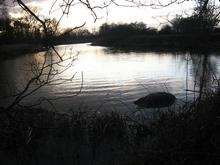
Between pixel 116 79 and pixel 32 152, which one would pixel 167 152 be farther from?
pixel 116 79

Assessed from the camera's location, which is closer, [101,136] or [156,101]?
[101,136]

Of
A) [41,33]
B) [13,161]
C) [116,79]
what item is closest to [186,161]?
[41,33]

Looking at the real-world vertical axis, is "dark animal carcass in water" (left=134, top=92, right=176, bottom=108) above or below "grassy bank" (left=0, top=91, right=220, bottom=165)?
below

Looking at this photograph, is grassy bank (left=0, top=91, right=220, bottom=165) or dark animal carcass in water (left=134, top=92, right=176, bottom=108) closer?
grassy bank (left=0, top=91, right=220, bottom=165)

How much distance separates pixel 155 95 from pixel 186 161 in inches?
483

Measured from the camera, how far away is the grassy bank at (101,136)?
5191 millimetres

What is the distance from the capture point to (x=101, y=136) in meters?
10.3

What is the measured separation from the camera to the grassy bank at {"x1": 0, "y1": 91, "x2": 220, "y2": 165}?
519 centimetres

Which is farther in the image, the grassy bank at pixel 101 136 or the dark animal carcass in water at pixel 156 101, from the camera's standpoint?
the dark animal carcass in water at pixel 156 101

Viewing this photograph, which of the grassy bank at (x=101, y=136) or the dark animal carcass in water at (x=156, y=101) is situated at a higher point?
the grassy bank at (x=101, y=136)

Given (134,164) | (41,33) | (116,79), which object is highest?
(41,33)

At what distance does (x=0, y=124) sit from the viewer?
7.65 m

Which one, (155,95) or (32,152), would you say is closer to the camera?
(32,152)

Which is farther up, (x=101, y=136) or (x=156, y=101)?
(x=101, y=136)
